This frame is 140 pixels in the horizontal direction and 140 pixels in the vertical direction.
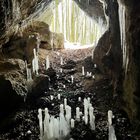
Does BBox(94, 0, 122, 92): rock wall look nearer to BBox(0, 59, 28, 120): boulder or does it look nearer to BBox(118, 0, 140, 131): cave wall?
BBox(118, 0, 140, 131): cave wall

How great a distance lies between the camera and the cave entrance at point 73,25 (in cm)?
1580

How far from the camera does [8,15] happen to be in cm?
859

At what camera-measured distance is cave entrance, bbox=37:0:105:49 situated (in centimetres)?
1580

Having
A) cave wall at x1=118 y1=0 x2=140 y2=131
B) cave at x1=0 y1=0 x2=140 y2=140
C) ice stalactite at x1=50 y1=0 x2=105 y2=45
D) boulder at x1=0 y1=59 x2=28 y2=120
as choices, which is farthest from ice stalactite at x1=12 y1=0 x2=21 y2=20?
ice stalactite at x1=50 y1=0 x2=105 y2=45

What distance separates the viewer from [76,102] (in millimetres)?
9430

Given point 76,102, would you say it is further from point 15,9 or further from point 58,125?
point 15,9

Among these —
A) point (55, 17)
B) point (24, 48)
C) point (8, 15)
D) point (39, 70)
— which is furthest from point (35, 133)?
point (55, 17)

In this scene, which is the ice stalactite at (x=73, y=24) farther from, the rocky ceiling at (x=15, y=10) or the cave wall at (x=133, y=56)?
the cave wall at (x=133, y=56)

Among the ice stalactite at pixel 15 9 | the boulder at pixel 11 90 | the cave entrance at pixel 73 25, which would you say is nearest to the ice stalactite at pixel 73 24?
the cave entrance at pixel 73 25

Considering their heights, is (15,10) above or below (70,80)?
above

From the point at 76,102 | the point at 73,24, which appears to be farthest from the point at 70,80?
the point at 73,24

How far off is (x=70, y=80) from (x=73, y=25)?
638cm

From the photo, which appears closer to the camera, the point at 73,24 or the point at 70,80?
the point at 70,80

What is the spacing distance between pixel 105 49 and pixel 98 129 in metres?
4.05
